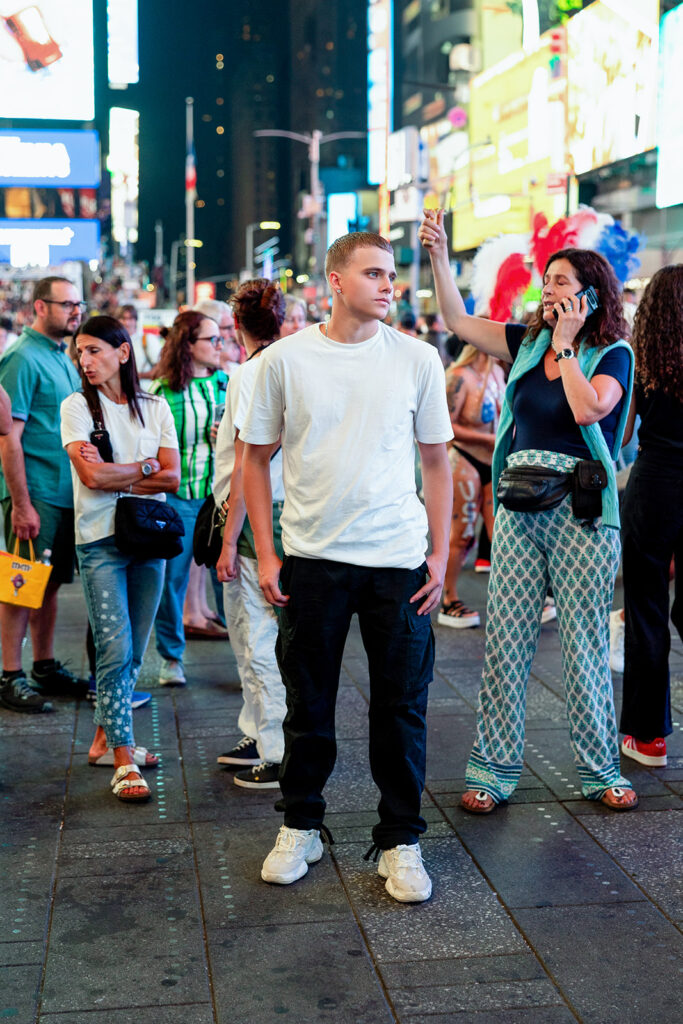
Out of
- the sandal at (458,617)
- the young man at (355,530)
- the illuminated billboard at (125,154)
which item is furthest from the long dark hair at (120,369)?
the illuminated billboard at (125,154)

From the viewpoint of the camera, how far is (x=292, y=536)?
3.85 metres

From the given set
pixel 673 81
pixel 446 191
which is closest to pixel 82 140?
pixel 673 81

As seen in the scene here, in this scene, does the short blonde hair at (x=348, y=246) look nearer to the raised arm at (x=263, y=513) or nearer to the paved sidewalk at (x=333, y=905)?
the raised arm at (x=263, y=513)

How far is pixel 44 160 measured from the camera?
20.9 meters

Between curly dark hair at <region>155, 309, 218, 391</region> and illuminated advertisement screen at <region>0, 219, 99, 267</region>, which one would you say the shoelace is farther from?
illuminated advertisement screen at <region>0, 219, 99, 267</region>

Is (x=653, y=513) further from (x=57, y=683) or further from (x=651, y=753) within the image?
(x=57, y=683)

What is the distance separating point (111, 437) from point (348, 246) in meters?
1.65

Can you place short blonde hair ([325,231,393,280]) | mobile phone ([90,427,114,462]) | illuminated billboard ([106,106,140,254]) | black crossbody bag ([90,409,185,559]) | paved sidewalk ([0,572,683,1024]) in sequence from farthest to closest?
illuminated billboard ([106,106,140,254]) → mobile phone ([90,427,114,462]) → black crossbody bag ([90,409,185,559]) → short blonde hair ([325,231,393,280]) → paved sidewalk ([0,572,683,1024])

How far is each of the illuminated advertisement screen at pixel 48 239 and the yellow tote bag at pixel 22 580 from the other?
18.9 meters

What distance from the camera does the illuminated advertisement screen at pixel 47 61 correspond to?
17422 millimetres

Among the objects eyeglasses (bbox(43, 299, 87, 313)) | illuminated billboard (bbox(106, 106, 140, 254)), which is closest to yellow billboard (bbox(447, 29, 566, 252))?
illuminated billboard (bbox(106, 106, 140, 254))

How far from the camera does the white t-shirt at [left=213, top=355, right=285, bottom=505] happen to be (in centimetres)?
471

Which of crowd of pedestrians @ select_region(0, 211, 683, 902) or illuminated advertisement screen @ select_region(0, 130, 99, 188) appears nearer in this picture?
crowd of pedestrians @ select_region(0, 211, 683, 902)

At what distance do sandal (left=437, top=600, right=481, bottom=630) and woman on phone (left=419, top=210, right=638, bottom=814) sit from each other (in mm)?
3033
